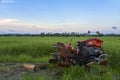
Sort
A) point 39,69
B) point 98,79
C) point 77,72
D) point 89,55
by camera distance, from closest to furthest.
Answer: point 98,79 < point 77,72 < point 89,55 < point 39,69

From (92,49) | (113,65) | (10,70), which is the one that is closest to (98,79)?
(92,49)

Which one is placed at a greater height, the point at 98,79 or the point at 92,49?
the point at 92,49

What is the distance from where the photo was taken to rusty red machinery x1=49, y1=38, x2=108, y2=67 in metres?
7.69

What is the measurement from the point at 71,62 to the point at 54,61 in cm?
68

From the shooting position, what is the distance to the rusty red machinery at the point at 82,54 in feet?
25.2

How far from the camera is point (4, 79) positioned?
7.21 m

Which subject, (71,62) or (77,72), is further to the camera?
(71,62)

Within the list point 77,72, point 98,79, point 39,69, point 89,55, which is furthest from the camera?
point 39,69

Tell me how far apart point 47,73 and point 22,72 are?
762mm

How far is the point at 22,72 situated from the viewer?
8031 millimetres

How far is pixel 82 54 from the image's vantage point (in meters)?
7.73

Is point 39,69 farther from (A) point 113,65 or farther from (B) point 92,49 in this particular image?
(A) point 113,65

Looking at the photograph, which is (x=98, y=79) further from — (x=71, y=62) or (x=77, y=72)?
(x=71, y=62)

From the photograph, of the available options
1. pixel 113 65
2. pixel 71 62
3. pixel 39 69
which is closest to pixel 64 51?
pixel 71 62
